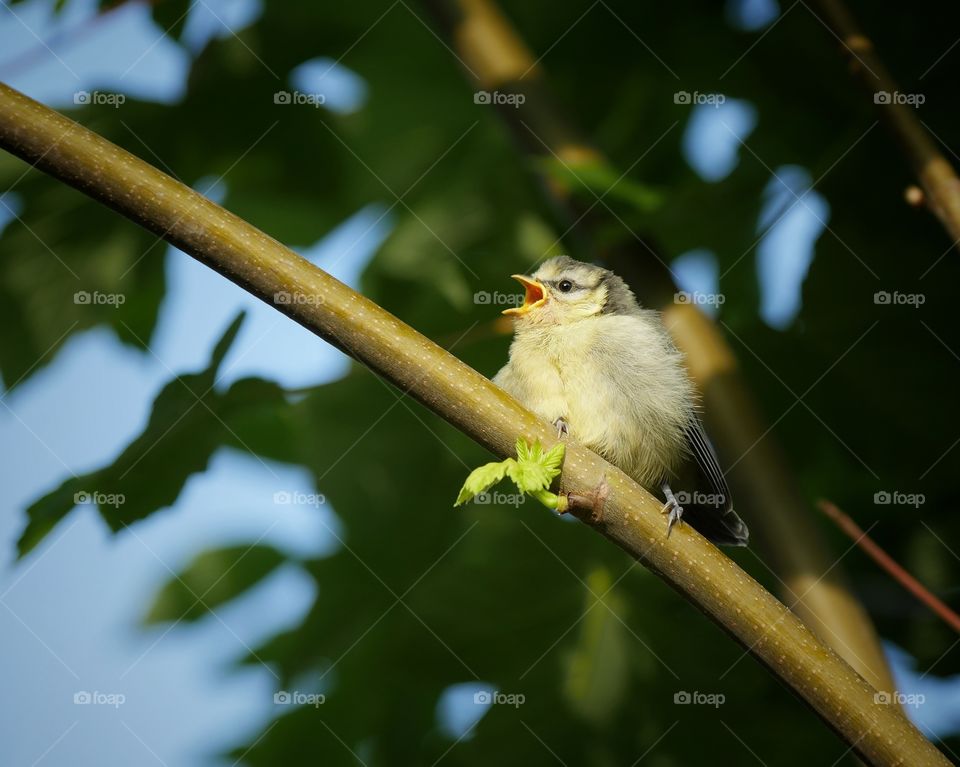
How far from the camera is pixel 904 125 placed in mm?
2979

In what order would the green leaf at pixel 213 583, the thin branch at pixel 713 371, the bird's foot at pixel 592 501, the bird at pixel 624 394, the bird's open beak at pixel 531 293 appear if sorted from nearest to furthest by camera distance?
the bird's foot at pixel 592 501 < the thin branch at pixel 713 371 < the bird at pixel 624 394 < the bird's open beak at pixel 531 293 < the green leaf at pixel 213 583

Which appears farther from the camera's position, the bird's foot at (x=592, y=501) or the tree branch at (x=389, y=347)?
the bird's foot at (x=592, y=501)

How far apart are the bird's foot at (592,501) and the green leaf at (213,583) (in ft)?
6.08

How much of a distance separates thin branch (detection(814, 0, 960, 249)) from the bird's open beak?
4.40 ft

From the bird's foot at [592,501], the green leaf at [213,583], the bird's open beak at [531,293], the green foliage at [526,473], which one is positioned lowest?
the green leaf at [213,583]

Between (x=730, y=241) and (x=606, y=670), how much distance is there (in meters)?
1.67

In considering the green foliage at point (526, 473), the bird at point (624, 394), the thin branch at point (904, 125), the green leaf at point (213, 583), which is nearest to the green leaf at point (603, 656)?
the bird at point (624, 394)

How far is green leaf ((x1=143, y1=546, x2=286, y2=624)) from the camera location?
3818 millimetres

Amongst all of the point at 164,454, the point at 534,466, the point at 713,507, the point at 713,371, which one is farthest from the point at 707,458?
the point at 164,454

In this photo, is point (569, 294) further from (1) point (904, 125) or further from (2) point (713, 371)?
(1) point (904, 125)

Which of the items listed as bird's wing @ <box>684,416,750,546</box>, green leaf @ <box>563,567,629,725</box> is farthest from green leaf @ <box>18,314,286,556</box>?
bird's wing @ <box>684,416,750,546</box>

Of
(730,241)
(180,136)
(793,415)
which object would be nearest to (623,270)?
(730,241)

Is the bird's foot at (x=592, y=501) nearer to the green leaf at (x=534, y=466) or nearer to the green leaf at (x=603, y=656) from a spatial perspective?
the green leaf at (x=534, y=466)

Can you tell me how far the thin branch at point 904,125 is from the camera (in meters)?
2.87
